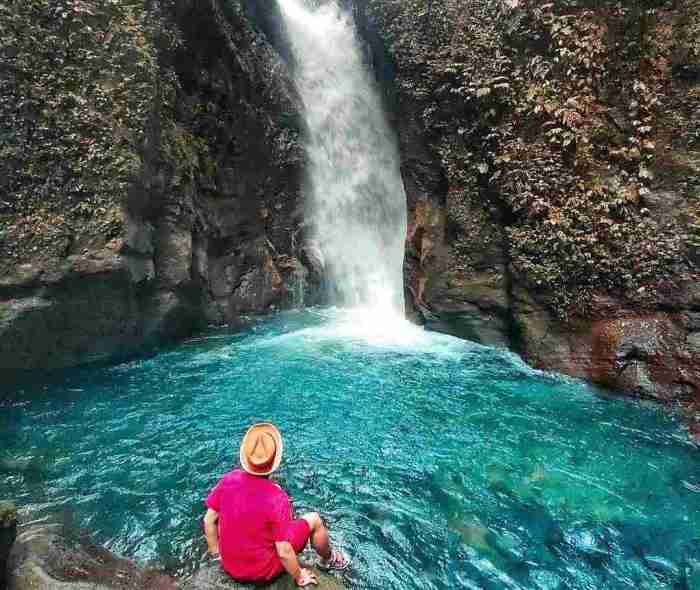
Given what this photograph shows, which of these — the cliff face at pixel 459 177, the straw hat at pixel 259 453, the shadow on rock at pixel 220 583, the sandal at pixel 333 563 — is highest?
the cliff face at pixel 459 177

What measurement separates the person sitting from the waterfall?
1644 cm

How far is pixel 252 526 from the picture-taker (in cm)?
347

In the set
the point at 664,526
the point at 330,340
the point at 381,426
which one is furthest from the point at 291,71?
the point at 664,526

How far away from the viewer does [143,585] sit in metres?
4.03

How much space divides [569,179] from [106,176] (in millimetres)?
9663

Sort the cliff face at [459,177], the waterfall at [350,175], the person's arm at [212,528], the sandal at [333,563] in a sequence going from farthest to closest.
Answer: the waterfall at [350,175] < the cliff face at [459,177] < the sandal at [333,563] < the person's arm at [212,528]

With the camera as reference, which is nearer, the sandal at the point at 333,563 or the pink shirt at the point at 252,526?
the pink shirt at the point at 252,526

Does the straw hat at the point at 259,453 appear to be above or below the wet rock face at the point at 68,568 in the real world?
above

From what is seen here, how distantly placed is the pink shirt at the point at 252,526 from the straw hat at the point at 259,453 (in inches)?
3.8

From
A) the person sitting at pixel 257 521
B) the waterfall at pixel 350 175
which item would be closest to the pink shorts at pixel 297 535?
the person sitting at pixel 257 521

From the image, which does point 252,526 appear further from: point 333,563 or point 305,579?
point 333,563

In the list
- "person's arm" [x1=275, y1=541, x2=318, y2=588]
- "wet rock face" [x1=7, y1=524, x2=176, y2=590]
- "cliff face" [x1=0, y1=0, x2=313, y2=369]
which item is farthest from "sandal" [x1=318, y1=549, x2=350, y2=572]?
"cliff face" [x1=0, y1=0, x2=313, y2=369]

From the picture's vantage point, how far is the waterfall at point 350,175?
2042cm

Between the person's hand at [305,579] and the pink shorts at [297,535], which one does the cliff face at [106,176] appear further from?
the person's hand at [305,579]
